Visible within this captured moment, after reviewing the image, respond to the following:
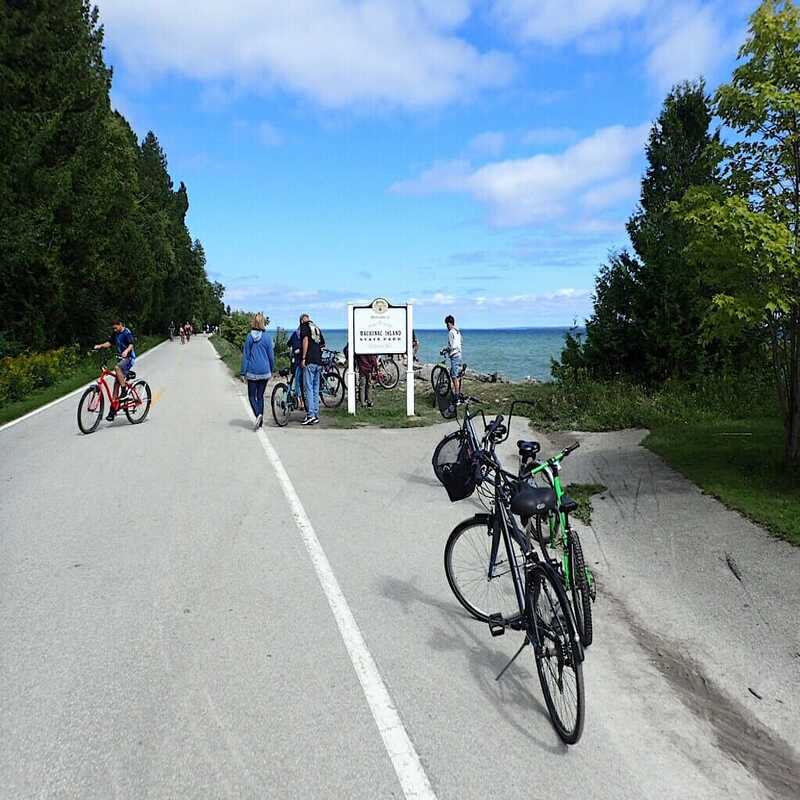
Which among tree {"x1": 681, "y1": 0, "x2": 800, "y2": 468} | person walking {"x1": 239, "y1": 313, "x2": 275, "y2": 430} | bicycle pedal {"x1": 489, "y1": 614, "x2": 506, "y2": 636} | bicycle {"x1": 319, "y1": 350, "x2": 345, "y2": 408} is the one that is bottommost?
bicycle pedal {"x1": 489, "y1": 614, "x2": 506, "y2": 636}

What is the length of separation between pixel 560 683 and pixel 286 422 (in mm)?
10862

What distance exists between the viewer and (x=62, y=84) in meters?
28.5

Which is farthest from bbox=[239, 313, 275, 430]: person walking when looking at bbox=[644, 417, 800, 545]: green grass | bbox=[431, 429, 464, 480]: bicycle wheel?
bbox=[431, 429, 464, 480]: bicycle wheel

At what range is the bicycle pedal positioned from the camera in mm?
4375

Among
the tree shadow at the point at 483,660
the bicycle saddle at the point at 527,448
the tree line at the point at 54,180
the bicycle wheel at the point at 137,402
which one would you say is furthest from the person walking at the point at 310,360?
the tree line at the point at 54,180

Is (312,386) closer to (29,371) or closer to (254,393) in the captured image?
(254,393)

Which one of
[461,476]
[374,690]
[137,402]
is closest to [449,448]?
[461,476]

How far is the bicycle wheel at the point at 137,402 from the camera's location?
13891 millimetres

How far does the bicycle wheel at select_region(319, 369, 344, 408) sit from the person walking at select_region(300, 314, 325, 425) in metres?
2.37

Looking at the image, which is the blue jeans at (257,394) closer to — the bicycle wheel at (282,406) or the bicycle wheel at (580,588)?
the bicycle wheel at (282,406)

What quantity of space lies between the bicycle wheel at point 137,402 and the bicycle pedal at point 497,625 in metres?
10.9

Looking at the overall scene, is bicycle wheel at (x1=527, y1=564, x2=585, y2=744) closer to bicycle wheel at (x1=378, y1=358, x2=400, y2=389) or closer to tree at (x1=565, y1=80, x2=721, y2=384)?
tree at (x1=565, y1=80, x2=721, y2=384)

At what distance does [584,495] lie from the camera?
26.8 ft

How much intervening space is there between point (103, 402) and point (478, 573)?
404 inches
